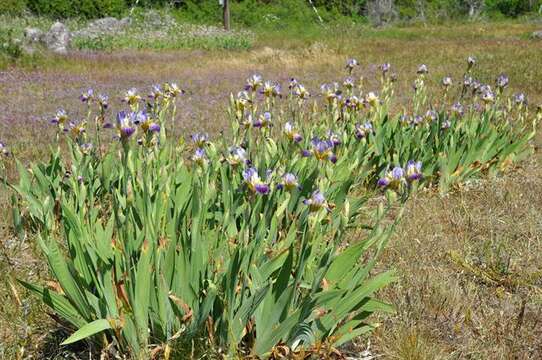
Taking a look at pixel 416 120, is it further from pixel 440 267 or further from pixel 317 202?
pixel 317 202

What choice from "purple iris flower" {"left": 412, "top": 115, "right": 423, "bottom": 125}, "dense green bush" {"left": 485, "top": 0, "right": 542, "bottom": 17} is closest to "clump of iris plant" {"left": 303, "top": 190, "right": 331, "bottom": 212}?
"purple iris flower" {"left": 412, "top": 115, "right": 423, "bottom": 125}

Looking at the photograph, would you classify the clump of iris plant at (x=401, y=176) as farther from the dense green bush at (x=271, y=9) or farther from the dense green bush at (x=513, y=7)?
the dense green bush at (x=513, y=7)

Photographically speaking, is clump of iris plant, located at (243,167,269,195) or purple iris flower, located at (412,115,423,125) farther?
purple iris flower, located at (412,115,423,125)

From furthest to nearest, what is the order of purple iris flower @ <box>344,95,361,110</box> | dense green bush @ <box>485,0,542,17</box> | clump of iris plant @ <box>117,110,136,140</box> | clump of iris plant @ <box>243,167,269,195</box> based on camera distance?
dense green bush @ <box>485,0,542,17</box> → purple iris flower @ <box>344,95,361,110</box> → clump of iris plant @ <box>117,110,136,140</box> → clump of iris plant @ <box>243,167,269,195</box>

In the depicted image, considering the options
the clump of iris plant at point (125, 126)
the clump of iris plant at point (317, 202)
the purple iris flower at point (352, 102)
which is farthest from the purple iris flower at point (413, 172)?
the purple iris flower at point (352, 102)

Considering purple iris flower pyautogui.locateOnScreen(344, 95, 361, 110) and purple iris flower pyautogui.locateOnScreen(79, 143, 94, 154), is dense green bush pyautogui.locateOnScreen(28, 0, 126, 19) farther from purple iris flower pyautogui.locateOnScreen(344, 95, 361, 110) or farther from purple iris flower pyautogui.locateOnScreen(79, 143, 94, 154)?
purple iris flower pyautogui.locateOnScreen(79, 143, 94, 154)

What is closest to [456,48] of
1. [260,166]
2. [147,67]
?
[147,67]

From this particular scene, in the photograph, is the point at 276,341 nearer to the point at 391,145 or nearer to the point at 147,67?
the point at 391,145

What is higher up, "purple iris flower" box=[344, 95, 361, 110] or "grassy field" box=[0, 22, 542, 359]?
"purple iris flower" box=[344, 95, 361, 110]

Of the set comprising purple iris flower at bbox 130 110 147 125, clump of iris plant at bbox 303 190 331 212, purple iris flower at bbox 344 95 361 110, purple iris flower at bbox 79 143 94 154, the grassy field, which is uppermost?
purple iris flower at bbox 130 110 147 125

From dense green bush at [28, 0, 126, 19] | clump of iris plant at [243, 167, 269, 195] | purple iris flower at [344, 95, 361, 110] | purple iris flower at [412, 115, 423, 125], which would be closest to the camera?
clump of iris plant at [243, 167, 269, 195]

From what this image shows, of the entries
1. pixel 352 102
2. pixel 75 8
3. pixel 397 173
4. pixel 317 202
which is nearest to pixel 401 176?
pixel 397 173

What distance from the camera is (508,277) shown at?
9.49 feet

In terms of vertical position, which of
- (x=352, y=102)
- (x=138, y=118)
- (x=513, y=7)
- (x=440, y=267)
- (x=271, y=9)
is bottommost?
(x=440, y=267)
